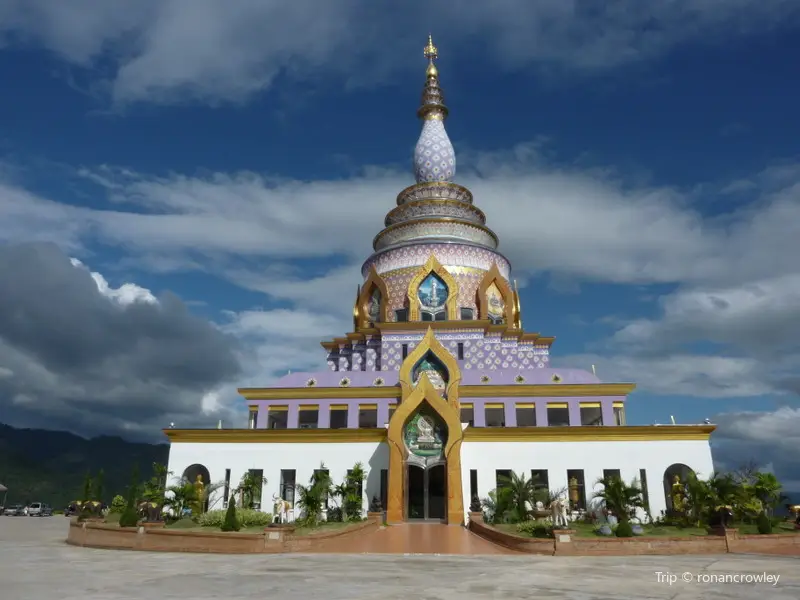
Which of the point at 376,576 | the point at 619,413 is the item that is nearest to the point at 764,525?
the point at 619,413

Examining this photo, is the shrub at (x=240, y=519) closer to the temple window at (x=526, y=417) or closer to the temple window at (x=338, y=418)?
the temple window at (x=338, y=418)

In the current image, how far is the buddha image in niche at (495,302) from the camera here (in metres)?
38.5

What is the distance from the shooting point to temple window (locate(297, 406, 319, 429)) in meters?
33.1

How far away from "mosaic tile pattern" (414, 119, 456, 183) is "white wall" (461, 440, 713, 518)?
22.2 meters

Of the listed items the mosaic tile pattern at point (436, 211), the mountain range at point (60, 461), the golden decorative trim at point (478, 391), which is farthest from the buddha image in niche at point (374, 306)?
the mountain range at point (60, 461)

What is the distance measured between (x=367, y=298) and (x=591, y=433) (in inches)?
710

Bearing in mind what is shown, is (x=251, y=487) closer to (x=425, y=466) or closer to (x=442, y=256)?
(x=425, y=466)

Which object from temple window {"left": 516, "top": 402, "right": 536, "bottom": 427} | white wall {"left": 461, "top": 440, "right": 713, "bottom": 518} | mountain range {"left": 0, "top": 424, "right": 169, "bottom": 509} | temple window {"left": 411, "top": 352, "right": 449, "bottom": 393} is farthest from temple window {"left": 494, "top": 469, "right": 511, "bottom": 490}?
mountain range {"left": 0, "top": 424, "right": 169, "bottom": 509}

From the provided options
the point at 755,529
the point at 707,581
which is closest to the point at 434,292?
the point at 755,529

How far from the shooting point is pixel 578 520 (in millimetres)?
25906

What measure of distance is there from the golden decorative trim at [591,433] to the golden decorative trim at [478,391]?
326 centimetres

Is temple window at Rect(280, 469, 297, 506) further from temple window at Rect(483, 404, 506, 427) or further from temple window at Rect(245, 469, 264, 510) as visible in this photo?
temple window at Rect(483, 404, 506, 427)

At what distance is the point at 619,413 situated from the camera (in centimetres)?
3191

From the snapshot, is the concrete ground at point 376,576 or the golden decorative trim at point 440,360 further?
the golden decorative trim at point 440,360
